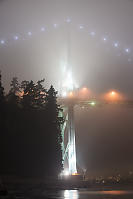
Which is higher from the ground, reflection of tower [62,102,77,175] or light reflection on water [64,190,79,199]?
reflection of tower [62,102,77,175]

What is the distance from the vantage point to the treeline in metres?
36.8

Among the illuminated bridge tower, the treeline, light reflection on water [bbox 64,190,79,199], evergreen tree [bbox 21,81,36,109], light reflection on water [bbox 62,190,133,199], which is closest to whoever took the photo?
light reflection on water [bbox 62,190,133,199]

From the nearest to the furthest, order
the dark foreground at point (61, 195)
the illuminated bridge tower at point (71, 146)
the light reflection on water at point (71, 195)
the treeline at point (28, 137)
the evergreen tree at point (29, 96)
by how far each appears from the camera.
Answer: the dark foreground at point (61, 195) → the light reflection on water at point (71, 195) → the treeline at point (28, 137) → the evergreen tree at point (29, 96) → the illuminated bridge tower at point (71, 146)

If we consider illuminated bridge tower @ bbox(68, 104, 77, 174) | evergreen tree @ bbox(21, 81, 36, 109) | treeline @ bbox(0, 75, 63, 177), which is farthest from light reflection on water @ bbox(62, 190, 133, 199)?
illuminated bridge tower @ bbox(68, 104, 77, 174)

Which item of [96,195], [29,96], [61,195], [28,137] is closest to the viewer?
[61,195]

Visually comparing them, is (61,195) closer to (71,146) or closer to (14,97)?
(14,97)

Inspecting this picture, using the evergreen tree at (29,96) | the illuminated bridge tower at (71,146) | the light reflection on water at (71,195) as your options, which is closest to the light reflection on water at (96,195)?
the light reflection on water at (71,195)

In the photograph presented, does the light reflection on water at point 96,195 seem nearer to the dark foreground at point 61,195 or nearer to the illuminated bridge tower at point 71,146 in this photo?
the dark foreground at point 61,195

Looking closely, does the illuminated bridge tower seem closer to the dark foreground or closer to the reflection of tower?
the reflection of tower

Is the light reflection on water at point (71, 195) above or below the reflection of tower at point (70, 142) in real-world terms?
below

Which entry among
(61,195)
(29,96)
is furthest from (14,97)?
(61,195)

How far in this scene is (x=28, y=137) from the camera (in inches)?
1502

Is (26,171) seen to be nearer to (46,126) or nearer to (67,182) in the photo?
(46,126)

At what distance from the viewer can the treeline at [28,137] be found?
36781 mm
